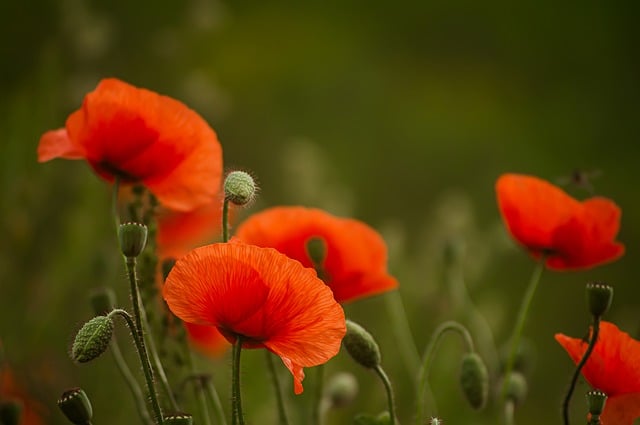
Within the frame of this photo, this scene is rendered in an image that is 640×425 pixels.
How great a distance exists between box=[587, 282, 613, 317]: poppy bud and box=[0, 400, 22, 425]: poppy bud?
30 centimetres

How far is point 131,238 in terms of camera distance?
396 millimetres

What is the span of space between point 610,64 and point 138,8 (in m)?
1.19

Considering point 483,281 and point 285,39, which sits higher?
point 285,39

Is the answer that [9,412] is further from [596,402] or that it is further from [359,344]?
[596,402]

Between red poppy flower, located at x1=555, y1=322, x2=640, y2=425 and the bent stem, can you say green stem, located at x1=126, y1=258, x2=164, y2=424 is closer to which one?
the bent stem

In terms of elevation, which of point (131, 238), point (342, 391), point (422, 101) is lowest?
point (342, 391)

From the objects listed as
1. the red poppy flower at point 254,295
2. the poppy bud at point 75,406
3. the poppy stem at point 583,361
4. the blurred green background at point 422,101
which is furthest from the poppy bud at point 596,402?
the blurred green background at point 422,101

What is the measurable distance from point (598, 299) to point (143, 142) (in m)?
0.25

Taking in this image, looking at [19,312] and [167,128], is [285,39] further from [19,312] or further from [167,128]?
[167,128]

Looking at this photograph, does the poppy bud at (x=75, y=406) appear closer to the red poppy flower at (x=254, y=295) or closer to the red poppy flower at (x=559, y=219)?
the red poppy flower at (x=254, y=295)

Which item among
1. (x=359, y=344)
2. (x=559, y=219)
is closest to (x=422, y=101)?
(x=559, y=219)

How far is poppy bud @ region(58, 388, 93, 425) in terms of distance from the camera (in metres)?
0.39

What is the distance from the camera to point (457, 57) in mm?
2232

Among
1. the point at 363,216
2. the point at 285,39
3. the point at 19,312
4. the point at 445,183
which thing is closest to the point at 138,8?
the point at 285,39
